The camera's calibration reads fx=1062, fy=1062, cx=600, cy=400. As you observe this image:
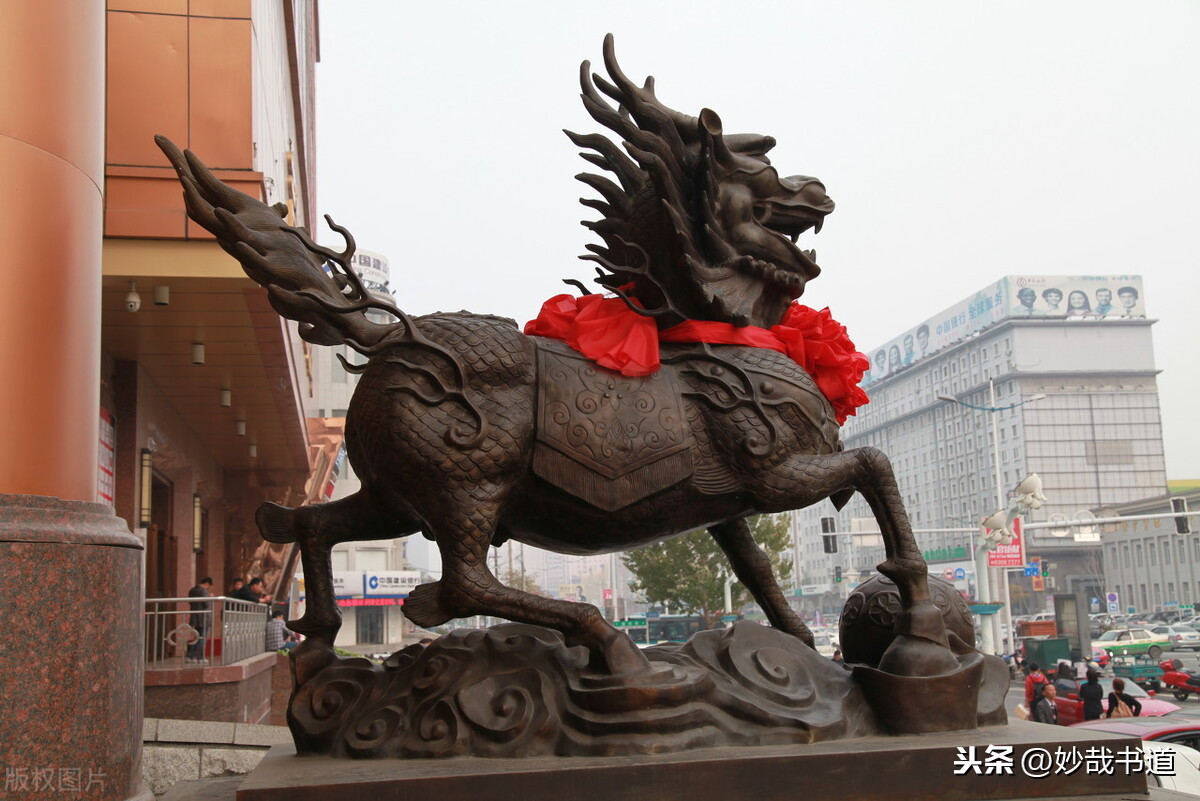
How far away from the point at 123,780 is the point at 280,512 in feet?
3.77

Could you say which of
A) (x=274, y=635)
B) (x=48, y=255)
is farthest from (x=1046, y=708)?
(x=274, y=635)

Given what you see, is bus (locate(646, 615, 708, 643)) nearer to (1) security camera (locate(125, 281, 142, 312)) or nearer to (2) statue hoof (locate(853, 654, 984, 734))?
(1) security camera (locate(125, 281, 142, 312))

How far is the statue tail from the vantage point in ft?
11.4

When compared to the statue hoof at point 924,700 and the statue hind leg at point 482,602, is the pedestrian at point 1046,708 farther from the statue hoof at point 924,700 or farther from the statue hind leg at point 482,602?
the statue hind leg at point 482,602

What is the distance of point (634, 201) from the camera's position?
156 inches

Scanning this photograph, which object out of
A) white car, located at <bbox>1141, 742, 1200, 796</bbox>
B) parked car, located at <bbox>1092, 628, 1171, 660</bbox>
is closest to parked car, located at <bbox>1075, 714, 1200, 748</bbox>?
white car, located at <bbox>1141, 742, 1200, 796</bbox>

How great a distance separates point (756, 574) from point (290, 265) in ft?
6.71

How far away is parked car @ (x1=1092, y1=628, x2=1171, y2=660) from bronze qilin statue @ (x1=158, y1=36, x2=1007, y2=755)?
74.7 ft

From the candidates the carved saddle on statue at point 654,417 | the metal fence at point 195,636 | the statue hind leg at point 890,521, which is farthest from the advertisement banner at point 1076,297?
the carved saddle on statue at point 654,417

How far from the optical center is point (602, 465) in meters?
3.49

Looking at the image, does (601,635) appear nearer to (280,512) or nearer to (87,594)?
(280,512)

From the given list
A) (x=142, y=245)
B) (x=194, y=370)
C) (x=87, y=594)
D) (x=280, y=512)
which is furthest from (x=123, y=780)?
(x=194, y=370)

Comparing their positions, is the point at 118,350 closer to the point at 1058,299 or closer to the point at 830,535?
the point at 830,535

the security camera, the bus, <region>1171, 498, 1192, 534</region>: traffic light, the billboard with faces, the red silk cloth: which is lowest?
the bus
